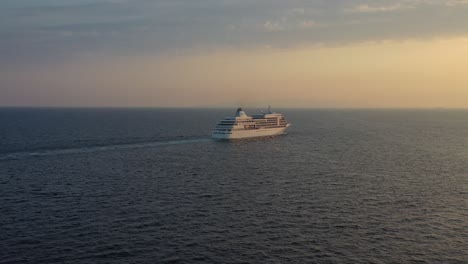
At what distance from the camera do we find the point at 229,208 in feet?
206

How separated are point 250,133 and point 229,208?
110812 millimetres

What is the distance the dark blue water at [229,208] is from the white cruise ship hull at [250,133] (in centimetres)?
4464

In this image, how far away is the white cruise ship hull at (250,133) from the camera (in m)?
160

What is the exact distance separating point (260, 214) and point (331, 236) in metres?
12.3

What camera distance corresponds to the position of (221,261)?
44.0m

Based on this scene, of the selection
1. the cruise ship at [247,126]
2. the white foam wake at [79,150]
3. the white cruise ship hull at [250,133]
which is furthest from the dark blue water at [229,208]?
the cruise ship at [247,126]

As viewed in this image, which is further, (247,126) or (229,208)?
(247,126)

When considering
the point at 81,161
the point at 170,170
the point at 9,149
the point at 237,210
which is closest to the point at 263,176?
the point at 170,170

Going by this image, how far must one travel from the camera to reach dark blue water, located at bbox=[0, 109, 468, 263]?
46.2 m

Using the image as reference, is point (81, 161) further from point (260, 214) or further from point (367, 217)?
point (367, 217)

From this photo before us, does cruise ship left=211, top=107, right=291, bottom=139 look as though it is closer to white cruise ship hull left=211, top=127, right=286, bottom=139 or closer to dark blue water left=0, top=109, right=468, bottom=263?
white cruise ship hull left=211, top=127, right=286, bottom=139

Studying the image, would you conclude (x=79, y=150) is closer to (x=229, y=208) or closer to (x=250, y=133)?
(x=229, y=208)

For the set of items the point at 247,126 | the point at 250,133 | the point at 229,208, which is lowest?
the point at 229,208

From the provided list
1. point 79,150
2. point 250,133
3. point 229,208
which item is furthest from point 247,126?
point 229,208
